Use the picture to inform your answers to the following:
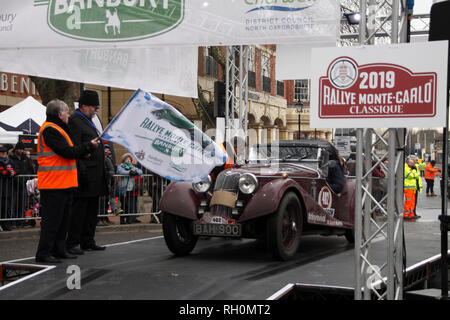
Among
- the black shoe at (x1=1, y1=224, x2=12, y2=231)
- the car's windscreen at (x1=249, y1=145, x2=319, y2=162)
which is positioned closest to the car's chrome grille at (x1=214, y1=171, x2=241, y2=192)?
the car's windscreen at (x1=249, y1=145, x2=319, y2=162)

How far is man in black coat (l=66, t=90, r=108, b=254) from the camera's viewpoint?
23.8ft

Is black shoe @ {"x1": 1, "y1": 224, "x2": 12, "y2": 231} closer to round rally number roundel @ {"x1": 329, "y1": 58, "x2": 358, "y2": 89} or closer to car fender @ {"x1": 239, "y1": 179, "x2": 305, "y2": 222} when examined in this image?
car fender @ {"x1": 239, "y1": 179, "x2": 305, "y2": 222}

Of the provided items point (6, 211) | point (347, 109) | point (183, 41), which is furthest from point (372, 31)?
point (6, 211)

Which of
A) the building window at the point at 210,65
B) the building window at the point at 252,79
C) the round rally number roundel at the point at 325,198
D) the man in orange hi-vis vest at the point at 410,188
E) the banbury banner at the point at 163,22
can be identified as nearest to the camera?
the banbury banner at the point at 163,22

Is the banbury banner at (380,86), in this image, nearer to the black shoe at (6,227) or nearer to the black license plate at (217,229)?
the black license plate at (217,229)

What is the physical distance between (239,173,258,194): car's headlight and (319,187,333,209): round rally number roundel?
4.74ft

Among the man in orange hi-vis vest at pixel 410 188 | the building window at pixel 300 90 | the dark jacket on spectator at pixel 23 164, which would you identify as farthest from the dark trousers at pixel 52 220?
the building window at pixel 300 90

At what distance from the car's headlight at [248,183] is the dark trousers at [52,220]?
212 cm

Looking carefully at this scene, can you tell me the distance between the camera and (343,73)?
14.2 feet

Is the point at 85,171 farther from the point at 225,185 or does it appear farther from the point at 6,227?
the point at 6,227

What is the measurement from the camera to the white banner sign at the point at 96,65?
248 inches

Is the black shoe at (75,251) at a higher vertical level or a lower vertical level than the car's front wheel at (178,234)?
lower

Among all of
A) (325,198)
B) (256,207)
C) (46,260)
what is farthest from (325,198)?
(46,260)

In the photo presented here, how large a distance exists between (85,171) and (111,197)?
171 inches
